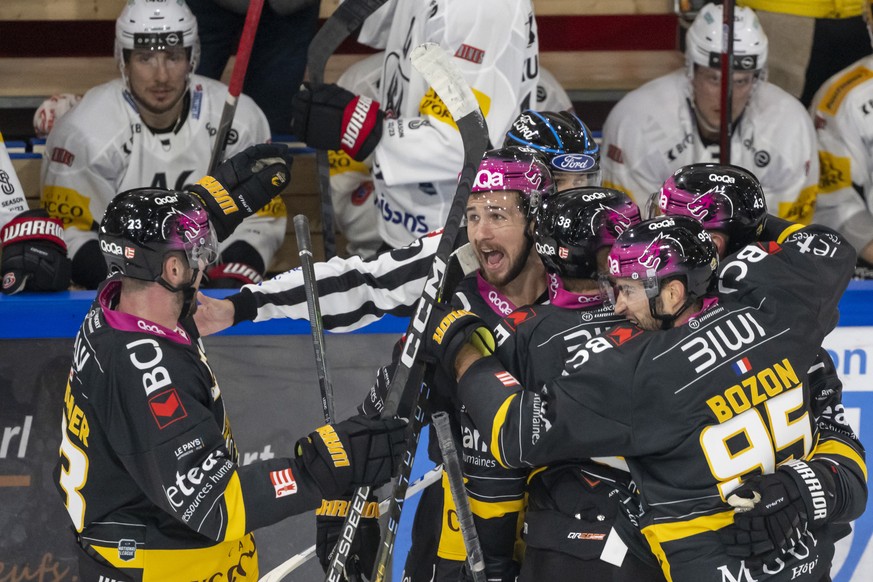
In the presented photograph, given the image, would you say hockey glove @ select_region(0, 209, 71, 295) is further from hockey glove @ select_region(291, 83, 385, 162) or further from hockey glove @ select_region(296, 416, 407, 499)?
hockey glove @ select_region(296, 416, 407, 499)

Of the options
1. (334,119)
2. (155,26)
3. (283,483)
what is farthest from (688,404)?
(155,26)

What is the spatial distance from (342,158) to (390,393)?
1.96 meters

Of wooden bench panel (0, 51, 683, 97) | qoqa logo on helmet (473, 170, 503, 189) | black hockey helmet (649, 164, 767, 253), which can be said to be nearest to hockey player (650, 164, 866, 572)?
black hockey helmet (649, 164, 767, 253)

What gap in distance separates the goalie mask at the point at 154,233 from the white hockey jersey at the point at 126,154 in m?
→ 1.67

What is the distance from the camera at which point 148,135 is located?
496cm

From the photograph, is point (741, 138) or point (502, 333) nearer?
point (502, 333)

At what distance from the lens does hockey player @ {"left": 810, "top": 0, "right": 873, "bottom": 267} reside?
16.7 feet

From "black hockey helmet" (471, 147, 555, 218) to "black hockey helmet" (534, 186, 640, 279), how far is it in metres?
0.16

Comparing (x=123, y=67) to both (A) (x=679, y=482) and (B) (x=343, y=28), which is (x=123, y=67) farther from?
(A) (x=679, y=482)

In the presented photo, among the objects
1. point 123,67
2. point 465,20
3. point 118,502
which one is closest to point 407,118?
point 465,20

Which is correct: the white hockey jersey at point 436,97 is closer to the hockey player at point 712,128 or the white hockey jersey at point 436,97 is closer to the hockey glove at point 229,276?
the hockey glove at point 229,276

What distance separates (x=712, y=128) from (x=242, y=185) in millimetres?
2214

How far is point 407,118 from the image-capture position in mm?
4355

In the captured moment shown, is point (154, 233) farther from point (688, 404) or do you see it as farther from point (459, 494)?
point (688, 404)
